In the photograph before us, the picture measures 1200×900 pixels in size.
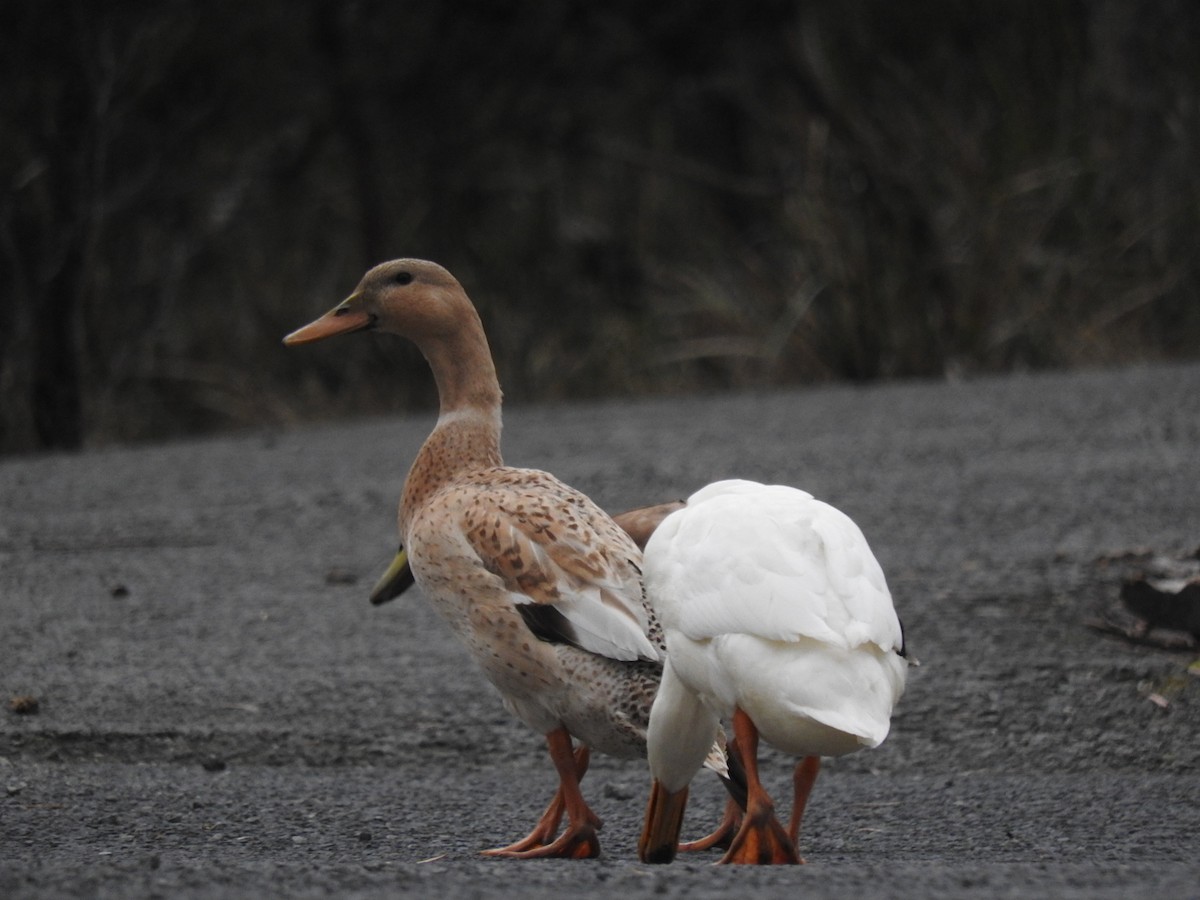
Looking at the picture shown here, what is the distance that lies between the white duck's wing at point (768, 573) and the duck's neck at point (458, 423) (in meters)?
0.83

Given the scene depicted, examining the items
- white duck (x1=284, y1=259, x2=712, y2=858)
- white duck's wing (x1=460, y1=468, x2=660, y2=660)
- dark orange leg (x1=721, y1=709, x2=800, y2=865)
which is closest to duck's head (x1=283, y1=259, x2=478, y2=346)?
white duck (x1=284, y1=259, x2=712, y2=858)

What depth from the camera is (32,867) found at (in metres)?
3.37

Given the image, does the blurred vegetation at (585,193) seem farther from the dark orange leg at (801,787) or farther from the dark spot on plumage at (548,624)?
the dark orange leg at (801,787)

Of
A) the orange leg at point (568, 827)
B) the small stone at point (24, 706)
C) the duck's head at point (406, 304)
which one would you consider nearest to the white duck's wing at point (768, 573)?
the orange leg at point (568, 827)

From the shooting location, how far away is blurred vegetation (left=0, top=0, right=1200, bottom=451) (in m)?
10.8

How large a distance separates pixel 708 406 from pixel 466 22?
741 cm

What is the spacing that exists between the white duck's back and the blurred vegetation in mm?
7090

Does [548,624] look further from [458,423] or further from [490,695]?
[490,695]

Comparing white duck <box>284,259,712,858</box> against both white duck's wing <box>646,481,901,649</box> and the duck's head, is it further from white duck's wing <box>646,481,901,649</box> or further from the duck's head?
the duck's head

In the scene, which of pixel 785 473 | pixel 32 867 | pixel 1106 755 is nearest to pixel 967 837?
pixel 1106 755

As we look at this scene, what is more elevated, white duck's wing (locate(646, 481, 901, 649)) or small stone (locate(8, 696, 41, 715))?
white duck's wing (locate(646, 481, 901, 649))

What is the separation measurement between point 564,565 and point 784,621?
27.8 inches

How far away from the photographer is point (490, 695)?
17.0 ft

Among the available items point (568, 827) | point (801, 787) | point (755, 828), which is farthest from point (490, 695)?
point (755, 828)
